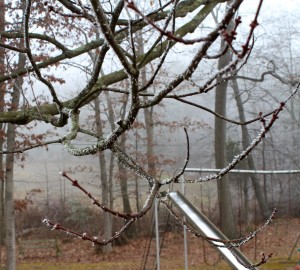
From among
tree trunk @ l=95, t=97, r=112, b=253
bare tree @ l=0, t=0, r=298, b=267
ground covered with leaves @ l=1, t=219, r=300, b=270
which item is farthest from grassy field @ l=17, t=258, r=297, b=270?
bare tree @ l=0, t=0, r=298, b=267

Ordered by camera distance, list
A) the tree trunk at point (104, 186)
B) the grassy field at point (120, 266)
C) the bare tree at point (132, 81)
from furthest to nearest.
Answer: the tree trunk at point (104, 186)
the grassy field at point (120, 266)
the bare tree at point (132, 81)

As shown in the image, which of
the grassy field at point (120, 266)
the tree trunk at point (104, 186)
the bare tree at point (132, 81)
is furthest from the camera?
the tree trunk at point (104, 186)

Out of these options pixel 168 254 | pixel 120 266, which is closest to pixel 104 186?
pixel 120 266

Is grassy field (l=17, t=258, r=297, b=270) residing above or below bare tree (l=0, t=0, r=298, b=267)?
below

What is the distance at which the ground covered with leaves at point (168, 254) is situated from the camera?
19.8 ft

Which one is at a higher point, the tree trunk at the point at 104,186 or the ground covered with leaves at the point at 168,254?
the tree trunk at the point at 104,186

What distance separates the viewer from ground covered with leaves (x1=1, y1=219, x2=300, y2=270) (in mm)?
6043

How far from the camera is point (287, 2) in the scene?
18.7 m

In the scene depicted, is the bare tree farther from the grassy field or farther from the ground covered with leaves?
the grassy field

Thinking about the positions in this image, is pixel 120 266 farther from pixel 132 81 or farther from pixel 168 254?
pixel 132 81

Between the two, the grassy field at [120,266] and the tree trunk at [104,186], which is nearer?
the grassy field at [120,266]

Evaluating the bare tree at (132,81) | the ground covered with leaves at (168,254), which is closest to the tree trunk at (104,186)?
the ground covered with leaves at (168,254)

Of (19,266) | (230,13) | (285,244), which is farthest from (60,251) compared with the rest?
(230,13)

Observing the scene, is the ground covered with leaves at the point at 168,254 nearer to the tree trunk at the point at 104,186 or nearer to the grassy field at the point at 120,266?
the grassy field at the point at 120,266
